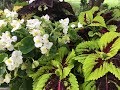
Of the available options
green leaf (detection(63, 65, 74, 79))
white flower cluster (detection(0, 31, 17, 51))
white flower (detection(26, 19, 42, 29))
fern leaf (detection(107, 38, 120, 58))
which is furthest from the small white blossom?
fern leaf (detection(107, 38, 120, 58))

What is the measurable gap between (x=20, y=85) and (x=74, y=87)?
17.6 inches

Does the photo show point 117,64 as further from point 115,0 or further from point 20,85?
point 115,0

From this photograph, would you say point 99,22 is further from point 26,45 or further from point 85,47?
point 26,45

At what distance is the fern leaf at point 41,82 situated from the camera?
7.10ft

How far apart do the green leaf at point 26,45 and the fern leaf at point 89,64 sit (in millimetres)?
367

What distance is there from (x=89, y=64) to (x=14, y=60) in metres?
0.46

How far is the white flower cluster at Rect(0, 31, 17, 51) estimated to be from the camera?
2.29 metres

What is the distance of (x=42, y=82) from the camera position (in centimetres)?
218

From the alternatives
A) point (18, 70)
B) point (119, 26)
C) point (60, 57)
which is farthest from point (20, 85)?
point (119, 26)

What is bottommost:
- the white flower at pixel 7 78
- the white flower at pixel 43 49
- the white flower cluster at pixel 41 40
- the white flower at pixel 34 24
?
the white flower at pixel 7 78

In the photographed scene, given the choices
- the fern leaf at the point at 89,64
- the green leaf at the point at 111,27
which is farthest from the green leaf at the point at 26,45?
the green leaf at the point at 111,27

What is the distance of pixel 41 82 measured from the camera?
7.17 feet

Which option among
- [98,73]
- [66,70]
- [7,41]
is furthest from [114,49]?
[7,41]

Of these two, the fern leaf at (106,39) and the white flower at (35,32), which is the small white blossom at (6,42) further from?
the fern leaf at (106,39)
